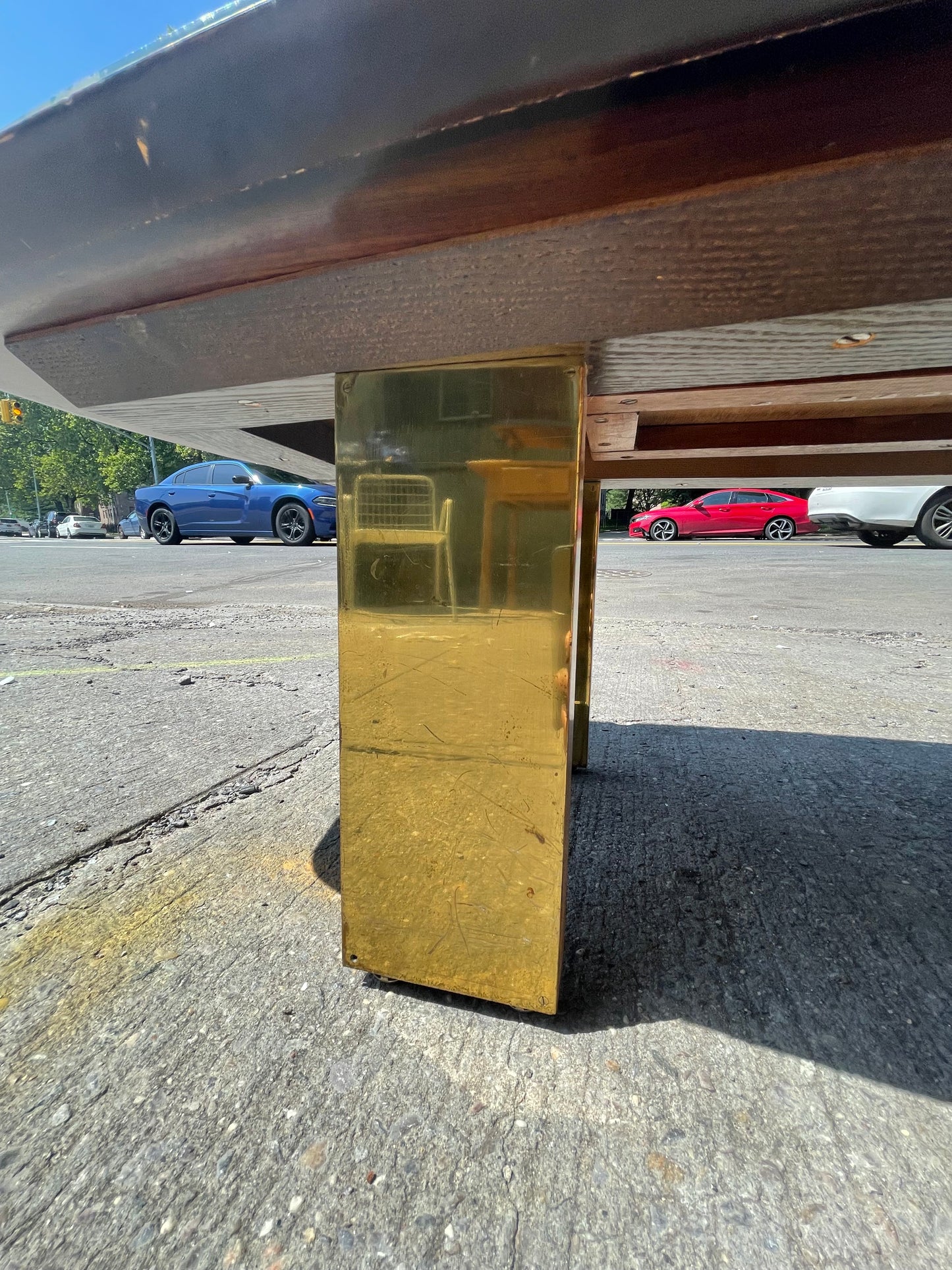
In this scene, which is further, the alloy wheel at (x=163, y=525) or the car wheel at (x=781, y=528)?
the car wheel at (x=781, y=528)

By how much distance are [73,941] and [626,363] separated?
1753 millimetres

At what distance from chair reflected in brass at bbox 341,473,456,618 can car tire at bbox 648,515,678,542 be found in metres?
17.2

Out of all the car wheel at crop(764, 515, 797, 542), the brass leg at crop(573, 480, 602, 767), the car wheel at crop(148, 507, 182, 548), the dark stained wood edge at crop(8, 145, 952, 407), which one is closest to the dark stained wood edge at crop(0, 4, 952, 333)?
the dark stained wood edge at crop(8, 145, 952, 407)

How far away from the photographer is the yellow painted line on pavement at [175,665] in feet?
12.4

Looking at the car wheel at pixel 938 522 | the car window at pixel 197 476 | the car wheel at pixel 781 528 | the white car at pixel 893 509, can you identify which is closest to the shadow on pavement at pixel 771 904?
the white car at pixel 893 509

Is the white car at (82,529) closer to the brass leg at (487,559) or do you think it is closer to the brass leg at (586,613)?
the brass leg at (586,613)

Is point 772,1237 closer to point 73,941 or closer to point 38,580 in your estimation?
point 73,941

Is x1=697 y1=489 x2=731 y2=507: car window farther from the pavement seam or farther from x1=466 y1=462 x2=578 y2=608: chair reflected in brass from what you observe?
x1=466 y1=462 x2=578 y2=608: chair reflected in brass

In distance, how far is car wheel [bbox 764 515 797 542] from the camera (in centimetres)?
1614

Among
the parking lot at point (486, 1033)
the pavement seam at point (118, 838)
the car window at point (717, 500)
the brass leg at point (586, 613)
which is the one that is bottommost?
the parking lot at point (486, 1033)

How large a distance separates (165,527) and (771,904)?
14.5 meters

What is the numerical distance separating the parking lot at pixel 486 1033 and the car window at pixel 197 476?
10.9 meters

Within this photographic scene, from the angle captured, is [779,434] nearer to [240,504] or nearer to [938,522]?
[938,522]

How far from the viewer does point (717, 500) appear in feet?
54.3
